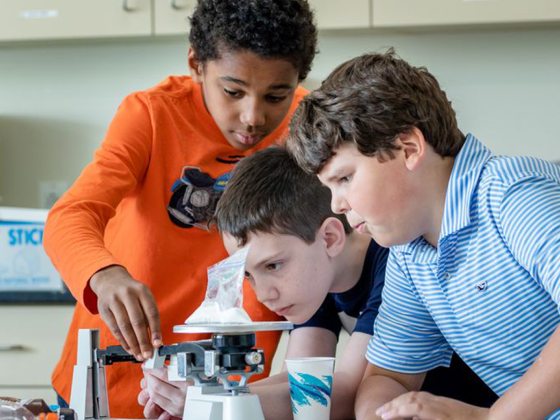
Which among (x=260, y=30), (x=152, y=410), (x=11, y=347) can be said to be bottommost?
(x=11, y=347)

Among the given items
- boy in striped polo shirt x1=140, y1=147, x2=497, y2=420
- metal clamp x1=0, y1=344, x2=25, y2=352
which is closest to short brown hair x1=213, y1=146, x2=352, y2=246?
boy in striped polo shirt x1=140, y1=147, x2=497, y2=420

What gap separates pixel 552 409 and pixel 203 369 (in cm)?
40

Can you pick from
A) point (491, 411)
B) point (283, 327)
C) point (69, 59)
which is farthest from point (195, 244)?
point (69, 59)

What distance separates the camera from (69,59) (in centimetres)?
293

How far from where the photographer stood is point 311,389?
3.20 ft

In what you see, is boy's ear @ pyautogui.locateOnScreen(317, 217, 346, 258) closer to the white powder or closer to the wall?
the white powder

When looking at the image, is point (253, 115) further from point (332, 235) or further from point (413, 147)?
point (413, 147)

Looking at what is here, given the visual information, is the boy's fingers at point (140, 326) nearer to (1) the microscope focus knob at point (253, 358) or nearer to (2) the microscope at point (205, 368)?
(2) the microscope at point (205, 368)

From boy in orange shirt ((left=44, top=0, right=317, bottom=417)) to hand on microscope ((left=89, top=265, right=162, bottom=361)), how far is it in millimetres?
199

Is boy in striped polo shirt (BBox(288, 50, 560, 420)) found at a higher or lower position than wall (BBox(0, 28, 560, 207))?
higher

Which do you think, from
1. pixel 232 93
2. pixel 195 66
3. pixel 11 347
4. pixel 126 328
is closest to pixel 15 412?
pixel 126 328

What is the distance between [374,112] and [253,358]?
0.38m

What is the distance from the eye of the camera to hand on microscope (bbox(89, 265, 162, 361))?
40.1 inches

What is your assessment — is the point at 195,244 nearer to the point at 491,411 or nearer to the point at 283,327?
the point at 283,327
